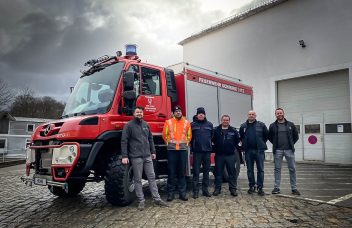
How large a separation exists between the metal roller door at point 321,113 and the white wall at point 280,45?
0.52 m

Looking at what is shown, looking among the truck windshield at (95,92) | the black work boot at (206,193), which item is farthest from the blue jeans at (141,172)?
the black work boot at (206,193)

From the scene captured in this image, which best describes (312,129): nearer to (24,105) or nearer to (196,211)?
(196,211)

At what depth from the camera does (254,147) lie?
700 cm

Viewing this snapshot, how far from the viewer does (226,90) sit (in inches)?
349

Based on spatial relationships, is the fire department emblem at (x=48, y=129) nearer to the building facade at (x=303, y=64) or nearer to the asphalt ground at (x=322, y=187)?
the asphalt ground at (x=322, y=187)

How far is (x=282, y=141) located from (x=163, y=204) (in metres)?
3.09

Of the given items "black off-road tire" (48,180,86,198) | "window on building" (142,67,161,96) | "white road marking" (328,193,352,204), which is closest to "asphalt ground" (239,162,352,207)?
"white road marking" (328,193,352,204)

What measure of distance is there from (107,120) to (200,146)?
2.08 meters

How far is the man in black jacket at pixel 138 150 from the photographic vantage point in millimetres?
5648

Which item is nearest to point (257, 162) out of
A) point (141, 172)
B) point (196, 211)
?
point (196, 211)

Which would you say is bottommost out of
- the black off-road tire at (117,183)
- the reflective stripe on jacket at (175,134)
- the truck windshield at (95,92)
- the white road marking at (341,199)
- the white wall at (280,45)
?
the white road marking at (341,199)


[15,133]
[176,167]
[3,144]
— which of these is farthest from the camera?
[15,133]

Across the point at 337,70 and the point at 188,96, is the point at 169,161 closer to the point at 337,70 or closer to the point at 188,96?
the point at 188,96

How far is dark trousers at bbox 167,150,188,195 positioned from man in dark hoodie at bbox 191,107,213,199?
0.34 meters
